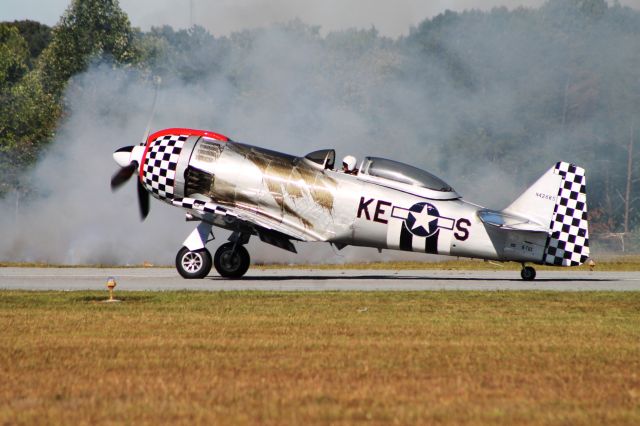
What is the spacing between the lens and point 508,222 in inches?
878

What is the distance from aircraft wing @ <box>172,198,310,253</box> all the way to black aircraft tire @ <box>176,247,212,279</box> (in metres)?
1.00

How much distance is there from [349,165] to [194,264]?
Result: 165 inches

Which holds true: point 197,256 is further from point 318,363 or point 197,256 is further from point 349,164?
point 318,363

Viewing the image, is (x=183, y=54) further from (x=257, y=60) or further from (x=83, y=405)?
(x=83, y=405)

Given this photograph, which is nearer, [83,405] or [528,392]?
[83,405]

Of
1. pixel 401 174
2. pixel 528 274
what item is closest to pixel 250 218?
pixel 401 174

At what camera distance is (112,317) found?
14555 mm

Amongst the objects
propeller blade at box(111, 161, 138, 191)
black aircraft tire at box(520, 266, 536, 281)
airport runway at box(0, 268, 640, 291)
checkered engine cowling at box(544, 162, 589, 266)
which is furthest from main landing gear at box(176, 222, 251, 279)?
checkered engine cowling at box(544, 162, 589, 266)

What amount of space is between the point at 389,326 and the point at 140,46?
45.8 m

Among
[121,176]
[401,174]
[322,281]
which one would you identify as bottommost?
[322,281]

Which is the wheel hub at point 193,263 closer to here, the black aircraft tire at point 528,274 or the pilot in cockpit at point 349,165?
the pilot in cockpit at point 349,165

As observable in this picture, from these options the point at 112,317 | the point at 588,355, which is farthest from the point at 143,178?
the point at 588,355

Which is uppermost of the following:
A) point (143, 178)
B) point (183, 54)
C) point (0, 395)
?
point (183, 54)

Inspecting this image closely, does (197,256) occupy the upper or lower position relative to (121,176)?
lower
